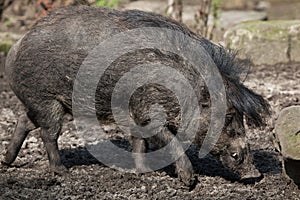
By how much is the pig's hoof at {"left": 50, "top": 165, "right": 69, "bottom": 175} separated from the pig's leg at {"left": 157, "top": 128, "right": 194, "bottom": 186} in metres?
0.83

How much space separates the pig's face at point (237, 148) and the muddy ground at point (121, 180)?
0.11 metres

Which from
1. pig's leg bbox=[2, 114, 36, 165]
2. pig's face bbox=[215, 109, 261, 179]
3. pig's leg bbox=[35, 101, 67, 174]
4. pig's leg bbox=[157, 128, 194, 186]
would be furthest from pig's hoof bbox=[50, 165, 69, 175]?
pig's face bbox=[215, 109, 261, 179]

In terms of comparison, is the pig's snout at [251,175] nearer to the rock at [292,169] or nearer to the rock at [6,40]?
the rock at [292,169]

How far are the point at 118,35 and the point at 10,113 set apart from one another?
257cm

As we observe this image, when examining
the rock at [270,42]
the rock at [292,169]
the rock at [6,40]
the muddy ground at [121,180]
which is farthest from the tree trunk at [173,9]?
the rock at [292,169]

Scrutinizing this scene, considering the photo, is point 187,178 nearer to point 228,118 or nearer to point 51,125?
point 228,118

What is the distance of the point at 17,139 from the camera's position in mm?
5777

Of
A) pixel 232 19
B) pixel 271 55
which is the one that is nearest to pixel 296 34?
pixel 271 55

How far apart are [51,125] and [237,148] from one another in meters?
1.43

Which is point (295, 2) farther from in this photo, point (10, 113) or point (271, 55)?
point (10, 113)

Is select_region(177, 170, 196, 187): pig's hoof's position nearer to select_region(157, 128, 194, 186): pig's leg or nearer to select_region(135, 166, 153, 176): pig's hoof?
select_region(157, 128, 194, 186): pig's leg

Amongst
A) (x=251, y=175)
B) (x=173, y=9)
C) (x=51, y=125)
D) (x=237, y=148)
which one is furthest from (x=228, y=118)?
(x=173, y=9)

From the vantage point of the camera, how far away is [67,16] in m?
5.43

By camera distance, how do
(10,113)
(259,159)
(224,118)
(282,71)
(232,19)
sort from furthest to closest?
(232,19), (282,71), (10,113), (259,159), (224,118)
